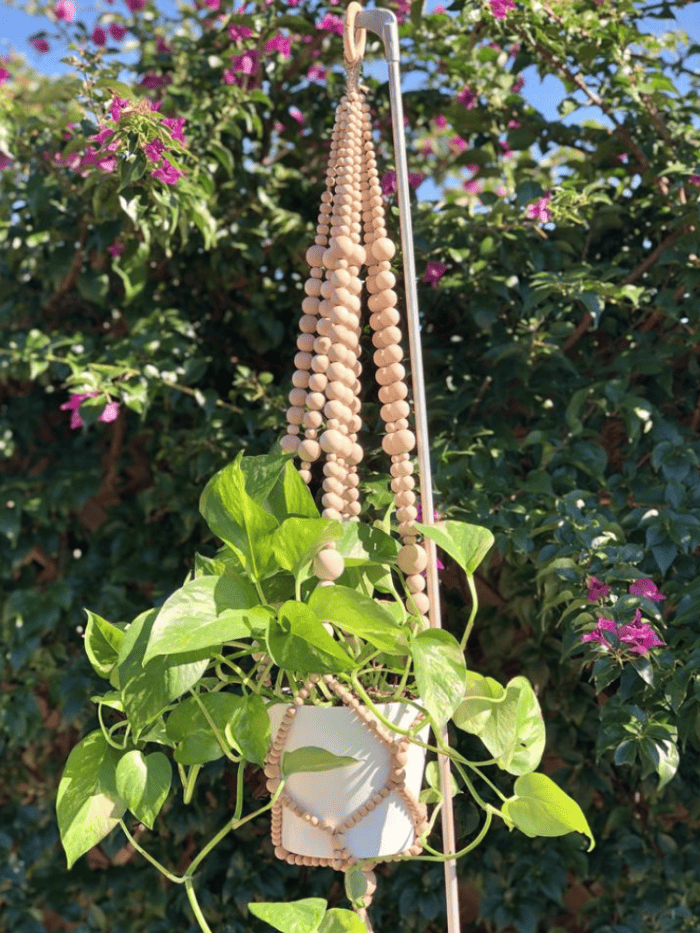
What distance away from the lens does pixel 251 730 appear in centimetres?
83

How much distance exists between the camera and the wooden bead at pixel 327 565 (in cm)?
81

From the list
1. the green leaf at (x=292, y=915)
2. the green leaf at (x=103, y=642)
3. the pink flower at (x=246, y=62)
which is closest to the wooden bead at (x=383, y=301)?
the green leaf at (x=103, y=642)

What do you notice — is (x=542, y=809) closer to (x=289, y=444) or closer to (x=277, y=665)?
(x=277, y=665)

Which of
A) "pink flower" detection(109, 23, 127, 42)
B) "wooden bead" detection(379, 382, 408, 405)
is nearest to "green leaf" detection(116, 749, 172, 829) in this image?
"wooden bead" detection(379, 382, 408, 405)

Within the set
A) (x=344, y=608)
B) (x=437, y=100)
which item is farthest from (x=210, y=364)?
(x=344, y=608)

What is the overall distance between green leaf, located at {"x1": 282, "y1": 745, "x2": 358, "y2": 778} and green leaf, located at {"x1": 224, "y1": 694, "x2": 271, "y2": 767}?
0.10 feet

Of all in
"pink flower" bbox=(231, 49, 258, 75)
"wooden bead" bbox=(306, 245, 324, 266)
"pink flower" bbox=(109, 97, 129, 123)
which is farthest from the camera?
"pink flower" bbox=(231, 49, 258, 75)

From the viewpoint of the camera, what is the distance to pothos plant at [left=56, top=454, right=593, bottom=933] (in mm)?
773

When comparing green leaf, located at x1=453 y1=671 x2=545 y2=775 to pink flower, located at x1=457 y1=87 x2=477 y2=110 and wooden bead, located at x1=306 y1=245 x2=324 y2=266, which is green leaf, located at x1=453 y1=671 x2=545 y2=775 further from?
pink flower, located at x1=457 y1=87 x2=477 y2=110

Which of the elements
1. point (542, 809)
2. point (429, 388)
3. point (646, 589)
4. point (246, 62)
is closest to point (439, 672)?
point (542, 809)

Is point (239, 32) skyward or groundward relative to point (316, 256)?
skyward

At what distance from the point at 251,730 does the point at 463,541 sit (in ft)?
0.78

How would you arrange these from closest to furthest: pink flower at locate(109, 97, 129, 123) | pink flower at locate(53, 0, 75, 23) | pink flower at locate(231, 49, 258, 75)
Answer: pink flower at locate(109, 97, 129, 123), pink flower at locate(231, 49, 258, 75), pink flower at locate(53, 0, 75, 23)

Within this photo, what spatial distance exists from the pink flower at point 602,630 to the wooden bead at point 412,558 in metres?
0.32
